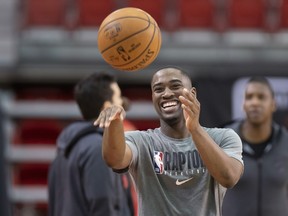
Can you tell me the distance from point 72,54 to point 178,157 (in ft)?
29.0

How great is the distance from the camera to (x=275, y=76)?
34.9ft

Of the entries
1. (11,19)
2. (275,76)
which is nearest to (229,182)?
(275,76)

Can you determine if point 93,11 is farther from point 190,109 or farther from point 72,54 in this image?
point 190,109

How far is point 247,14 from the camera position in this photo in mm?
13375

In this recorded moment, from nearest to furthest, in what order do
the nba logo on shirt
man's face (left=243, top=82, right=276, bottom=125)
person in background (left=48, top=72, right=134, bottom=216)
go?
the nba logo on shirt → person in background (left=48, top=72, right=134, bottom=216) → man's face (left=243, top=82, right=276, bottom=125)

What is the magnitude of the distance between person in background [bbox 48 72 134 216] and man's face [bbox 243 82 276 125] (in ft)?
2.98

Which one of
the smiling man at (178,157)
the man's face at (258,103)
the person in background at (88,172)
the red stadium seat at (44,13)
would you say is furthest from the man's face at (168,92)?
the red stadium seat at (44,13)

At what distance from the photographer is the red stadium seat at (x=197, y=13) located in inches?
522

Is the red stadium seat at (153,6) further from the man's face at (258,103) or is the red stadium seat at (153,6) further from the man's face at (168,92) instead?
the man's face at (168,92)

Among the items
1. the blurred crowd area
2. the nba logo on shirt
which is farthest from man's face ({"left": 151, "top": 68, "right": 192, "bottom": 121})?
the blurred crowd area

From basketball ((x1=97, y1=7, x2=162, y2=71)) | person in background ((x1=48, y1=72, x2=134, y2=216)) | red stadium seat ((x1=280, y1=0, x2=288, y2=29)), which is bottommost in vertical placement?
person in background ((x1=48, y1=72, x2=134, y2=216))

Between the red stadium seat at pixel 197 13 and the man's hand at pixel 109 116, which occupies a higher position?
the red stadium seat at pixel 197 13

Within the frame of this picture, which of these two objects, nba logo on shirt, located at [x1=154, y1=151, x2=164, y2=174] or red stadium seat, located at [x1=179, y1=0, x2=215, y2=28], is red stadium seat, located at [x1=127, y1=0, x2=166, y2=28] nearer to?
red stadium seat, located at [x1=179, y1=0, x2=215, y2=28]

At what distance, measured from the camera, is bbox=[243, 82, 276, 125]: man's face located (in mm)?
5715
